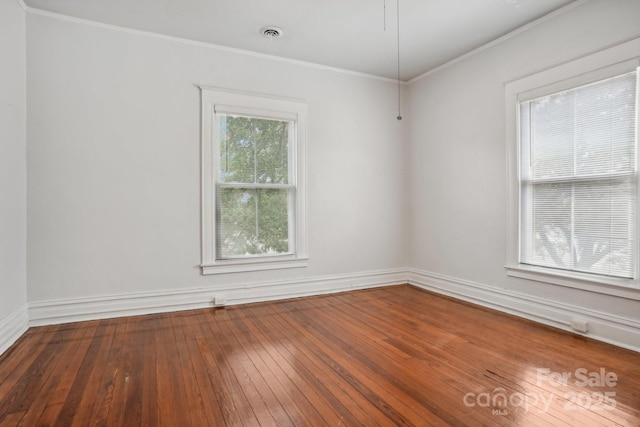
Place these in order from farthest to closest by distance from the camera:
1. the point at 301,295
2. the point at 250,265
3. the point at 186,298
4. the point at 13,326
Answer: the point at 301,295
the point at 250,265
the point at 186,298
the point at 13,326

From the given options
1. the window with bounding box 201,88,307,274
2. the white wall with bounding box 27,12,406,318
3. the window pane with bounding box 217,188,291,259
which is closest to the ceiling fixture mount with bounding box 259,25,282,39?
the white wall with bounding box 27,12,406,318

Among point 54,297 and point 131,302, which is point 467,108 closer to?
point 131,302

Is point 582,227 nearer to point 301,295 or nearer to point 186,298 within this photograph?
point 301,295

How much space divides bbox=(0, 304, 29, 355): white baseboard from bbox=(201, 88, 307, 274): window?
5.01 feet

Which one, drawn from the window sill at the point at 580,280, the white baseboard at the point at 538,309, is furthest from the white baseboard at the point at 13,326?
the window sill at the point at 580,280

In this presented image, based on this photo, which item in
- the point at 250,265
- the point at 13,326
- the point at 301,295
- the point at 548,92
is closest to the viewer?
the point at 13,326

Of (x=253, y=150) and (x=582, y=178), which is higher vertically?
(x=253, y=150)

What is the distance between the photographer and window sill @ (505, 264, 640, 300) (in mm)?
2669

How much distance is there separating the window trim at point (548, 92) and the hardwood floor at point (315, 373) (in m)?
0.46

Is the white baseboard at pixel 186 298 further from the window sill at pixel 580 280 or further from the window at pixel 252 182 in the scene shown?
the window sill at pixel 580 280

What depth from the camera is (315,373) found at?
7.43ft

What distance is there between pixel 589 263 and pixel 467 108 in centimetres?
206

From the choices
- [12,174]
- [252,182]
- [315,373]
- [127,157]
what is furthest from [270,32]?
[315,373]

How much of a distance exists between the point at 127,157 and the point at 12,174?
2.92ft
